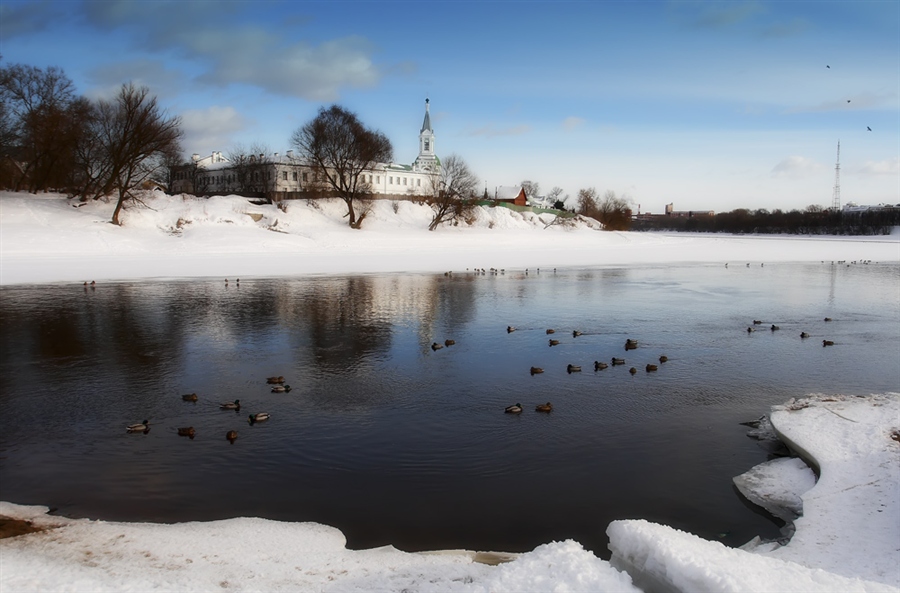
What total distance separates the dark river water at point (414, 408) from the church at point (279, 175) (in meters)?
46.5

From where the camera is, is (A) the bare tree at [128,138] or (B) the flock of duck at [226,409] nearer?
(B) the flock of duck at [226,409]

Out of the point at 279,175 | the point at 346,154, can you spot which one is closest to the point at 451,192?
the point at 346,154

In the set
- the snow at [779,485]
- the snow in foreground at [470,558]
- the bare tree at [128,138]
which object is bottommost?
the snow at [779,485]

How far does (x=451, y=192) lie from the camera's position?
67125 mm

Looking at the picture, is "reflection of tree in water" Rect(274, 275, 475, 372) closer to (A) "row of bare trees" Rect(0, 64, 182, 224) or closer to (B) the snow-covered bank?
(B) the snow-covered bank

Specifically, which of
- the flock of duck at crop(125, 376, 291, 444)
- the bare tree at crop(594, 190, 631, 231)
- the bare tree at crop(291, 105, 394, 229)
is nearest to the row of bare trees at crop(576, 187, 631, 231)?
the bare tree at crop(594, 190, 631, 231)

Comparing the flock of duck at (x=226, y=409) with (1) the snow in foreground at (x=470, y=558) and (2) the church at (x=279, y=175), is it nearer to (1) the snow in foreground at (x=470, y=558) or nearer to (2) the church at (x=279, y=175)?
(1) the snow in foreground at (x=470, y=558)

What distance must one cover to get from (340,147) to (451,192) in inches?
490

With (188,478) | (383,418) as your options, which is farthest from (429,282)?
(188,478)

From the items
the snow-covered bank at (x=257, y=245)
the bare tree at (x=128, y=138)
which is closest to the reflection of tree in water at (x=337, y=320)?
the snow-covered bank at (x=257, y=245)

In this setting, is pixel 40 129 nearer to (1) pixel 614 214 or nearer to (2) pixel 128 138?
(2) pixel 128 138

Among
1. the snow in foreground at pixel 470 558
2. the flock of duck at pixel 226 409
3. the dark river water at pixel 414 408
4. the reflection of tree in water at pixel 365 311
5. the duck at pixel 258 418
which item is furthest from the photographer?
the reflection of tree in water at pixel 365 311

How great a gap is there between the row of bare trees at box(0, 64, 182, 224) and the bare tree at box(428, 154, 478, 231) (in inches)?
1009

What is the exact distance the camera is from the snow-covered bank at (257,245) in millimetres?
38812
